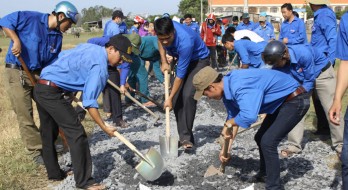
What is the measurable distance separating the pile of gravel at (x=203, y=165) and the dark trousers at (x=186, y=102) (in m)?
0.35

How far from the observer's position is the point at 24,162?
15.9 feet

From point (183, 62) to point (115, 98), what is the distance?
8.04 ft

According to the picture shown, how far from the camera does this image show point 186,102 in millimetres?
5184

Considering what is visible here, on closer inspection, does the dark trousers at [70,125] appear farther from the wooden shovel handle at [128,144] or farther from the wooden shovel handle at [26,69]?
the wooden shovel handle at [26,69]

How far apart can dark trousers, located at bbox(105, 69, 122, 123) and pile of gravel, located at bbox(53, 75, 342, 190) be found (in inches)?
16.5

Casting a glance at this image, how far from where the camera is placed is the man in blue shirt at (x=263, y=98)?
126 inches

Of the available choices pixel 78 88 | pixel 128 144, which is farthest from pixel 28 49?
pixel 128 144

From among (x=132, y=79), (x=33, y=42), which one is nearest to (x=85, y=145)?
(x=33, y=42)

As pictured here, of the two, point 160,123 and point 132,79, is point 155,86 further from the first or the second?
point 160,123

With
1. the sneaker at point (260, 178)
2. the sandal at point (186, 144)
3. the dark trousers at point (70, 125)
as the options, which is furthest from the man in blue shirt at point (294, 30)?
the dark trousers at point (70, 125)

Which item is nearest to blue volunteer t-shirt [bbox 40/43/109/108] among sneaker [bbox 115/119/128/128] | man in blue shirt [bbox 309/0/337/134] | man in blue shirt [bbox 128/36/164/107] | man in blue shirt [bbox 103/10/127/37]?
sneaker [bbox 115/119/128/128]

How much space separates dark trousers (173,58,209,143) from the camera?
5.12 metres

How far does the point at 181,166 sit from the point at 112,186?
98 cm

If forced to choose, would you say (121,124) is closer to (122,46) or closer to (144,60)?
(144,60)
